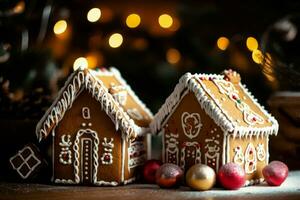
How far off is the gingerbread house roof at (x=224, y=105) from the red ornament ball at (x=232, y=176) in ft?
0.28

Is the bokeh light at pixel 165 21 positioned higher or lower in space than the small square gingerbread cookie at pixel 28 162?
higher

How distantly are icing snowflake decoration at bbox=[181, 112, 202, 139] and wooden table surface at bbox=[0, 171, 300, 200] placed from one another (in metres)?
0.14

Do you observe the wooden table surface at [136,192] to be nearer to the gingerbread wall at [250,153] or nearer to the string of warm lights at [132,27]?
the gingerbread wall at [250,153]

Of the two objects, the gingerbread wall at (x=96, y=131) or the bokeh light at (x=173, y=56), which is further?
the bokeh light at (x=173, y=56)

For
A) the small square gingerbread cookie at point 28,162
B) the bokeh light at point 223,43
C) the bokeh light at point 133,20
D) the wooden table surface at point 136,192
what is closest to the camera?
the wooden table surface at point 136,192

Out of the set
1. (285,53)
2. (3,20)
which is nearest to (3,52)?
(3,20)

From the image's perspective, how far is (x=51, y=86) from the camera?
95.9 inches

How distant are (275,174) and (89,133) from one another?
1.63 feet

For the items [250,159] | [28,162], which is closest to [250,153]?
[250,159]

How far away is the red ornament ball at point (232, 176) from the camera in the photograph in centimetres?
177

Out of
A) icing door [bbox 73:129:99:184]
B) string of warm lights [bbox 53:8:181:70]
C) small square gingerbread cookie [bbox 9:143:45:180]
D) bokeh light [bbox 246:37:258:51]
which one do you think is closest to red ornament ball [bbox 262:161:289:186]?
icing door [bbox 73:129:99:184]

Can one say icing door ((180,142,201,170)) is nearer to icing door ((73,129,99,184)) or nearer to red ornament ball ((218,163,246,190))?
red ornament ball ((218,163,246,190))

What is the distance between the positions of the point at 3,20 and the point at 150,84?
699 mm

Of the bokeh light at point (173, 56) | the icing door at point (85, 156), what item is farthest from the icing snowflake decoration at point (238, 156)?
the bokeh light at point (173, 56)
